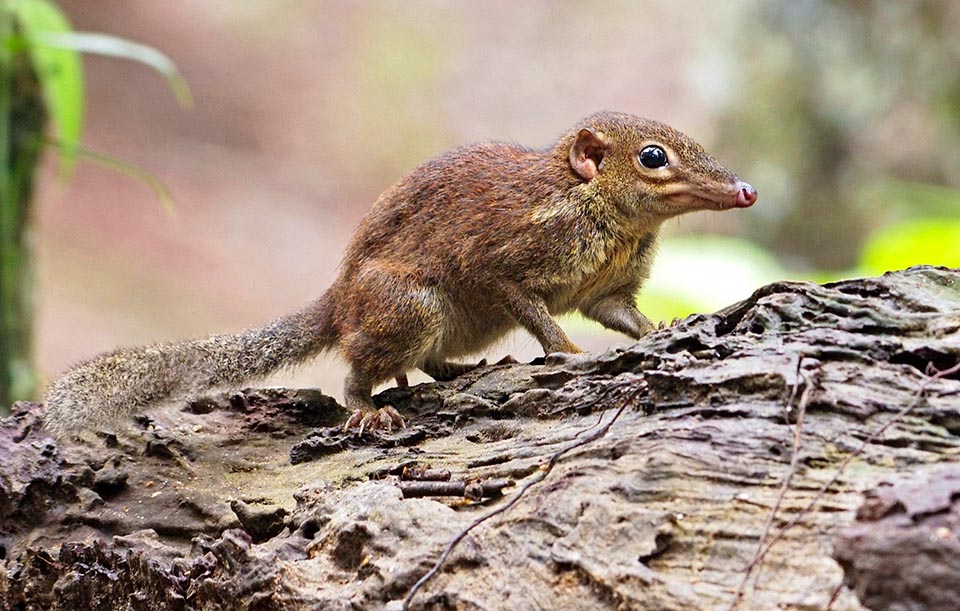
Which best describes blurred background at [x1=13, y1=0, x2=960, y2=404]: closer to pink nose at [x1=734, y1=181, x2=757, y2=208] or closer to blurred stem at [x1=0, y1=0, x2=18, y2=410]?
pink nose at [x1=734, y1=181, x2=757, y2=208]

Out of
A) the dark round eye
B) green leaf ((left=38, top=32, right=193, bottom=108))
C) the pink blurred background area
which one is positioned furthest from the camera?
the pink blurred background area

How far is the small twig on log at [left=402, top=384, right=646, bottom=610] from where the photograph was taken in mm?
3025

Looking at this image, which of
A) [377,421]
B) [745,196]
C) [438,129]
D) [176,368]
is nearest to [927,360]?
[745,196]

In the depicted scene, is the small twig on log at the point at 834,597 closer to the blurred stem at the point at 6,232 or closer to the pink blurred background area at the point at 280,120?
the blurred stem at the point at 6,232

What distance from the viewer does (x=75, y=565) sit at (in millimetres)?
3877

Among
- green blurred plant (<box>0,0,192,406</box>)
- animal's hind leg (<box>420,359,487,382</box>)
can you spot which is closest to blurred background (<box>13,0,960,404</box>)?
animal's hind leg (<box>420,359,487,382</box>)

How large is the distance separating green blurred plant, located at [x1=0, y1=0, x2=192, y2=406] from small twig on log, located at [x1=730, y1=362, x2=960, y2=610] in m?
3.95

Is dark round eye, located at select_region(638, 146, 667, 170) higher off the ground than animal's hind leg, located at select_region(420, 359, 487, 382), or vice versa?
dark round eye, located at select_region(638, 146, 667, 170)

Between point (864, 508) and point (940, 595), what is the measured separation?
0.23 m

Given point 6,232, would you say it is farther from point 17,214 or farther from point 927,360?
point 927,360

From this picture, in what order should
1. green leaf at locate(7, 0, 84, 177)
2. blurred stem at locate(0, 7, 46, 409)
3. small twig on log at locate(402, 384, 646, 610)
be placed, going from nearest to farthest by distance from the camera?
small twig on log at locate(402, 384, 646, 610) < green leaf at locate(7, 0, 84, 177) < blurred stem at locate(0, 7, 46, 409)

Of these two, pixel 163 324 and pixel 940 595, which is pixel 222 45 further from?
pixel 940 595

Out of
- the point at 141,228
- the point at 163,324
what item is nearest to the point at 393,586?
the point at 163,324

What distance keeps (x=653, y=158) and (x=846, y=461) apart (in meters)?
2.36
